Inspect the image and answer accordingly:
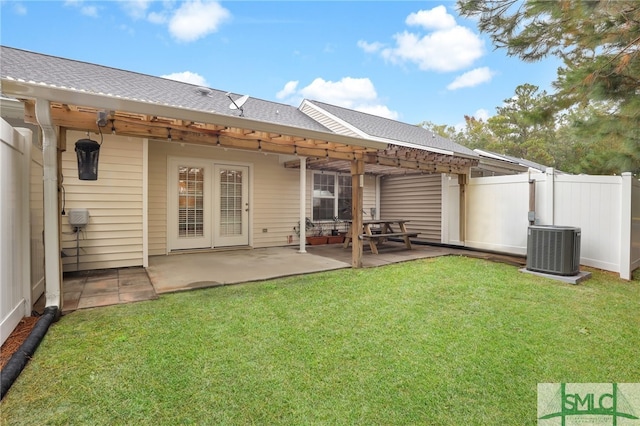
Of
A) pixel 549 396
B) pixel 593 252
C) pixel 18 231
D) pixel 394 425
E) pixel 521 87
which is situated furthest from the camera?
pixel 521 87

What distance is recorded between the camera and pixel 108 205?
5.14m

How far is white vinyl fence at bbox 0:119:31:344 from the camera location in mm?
2400

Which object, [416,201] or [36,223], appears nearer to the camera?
[36,223]

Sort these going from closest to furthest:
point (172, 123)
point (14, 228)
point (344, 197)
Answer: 1. point (14, 228)
2. point (172, 123)
3. point (344, 197)

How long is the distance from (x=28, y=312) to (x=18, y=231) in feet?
2.84

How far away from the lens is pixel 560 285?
4477 mm

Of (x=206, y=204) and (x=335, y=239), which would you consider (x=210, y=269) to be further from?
(x=335, y=239)

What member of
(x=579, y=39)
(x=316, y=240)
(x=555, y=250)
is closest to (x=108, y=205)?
(x=316, y=240)

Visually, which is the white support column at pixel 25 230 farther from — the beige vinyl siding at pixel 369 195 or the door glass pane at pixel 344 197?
the beige vinyl siding at pixel 369 195

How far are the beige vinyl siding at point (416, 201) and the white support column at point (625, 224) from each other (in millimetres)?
3756

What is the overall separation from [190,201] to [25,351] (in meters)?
4.89

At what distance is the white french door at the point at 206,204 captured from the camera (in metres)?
6.66

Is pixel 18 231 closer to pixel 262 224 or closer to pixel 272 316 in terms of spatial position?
pixel 272 316

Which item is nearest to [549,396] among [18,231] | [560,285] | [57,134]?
[560,285]
